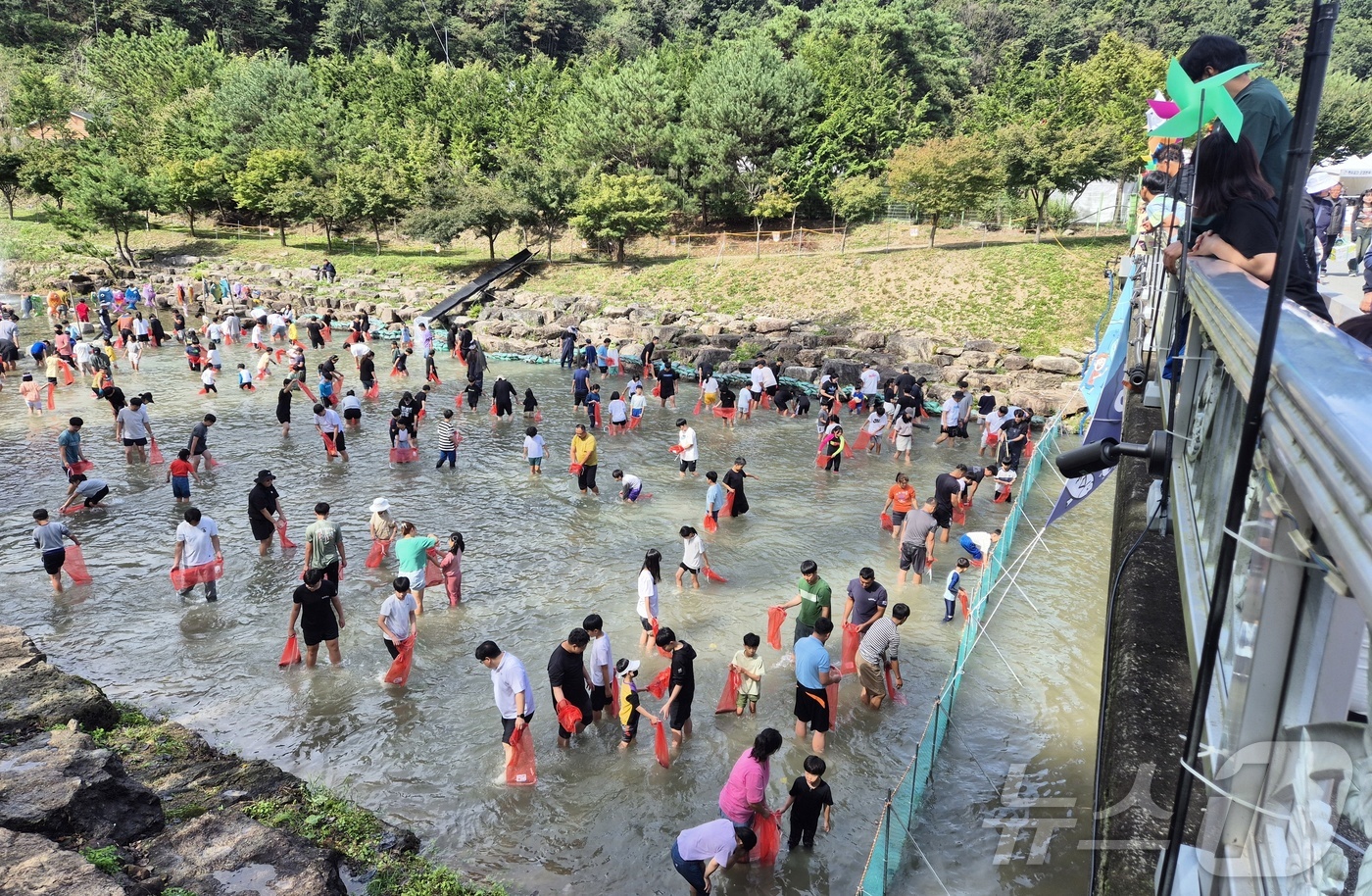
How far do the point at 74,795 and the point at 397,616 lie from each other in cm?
322

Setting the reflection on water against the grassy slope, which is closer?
the reflection on water

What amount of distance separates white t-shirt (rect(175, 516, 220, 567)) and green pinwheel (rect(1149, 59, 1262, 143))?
10.8 meters

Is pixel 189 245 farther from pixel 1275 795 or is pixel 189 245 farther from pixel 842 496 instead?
pixel 1275 795

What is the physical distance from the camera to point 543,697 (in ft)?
29.6

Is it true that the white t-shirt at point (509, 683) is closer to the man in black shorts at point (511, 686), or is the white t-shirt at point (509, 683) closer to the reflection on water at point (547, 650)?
the man in black shorts at point (511, 686)

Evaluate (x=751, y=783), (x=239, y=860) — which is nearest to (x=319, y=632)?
(x=239, y=860)

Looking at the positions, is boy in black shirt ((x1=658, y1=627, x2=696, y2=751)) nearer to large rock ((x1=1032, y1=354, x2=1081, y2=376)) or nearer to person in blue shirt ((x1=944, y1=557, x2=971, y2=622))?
person in blue shirt ((x1=944, y1=557, x2=971, y2=622))

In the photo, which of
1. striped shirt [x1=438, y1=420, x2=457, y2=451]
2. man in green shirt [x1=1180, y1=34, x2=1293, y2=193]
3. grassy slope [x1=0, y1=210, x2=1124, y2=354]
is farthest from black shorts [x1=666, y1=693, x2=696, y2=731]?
grassy slope [x1=0, y1=210, x2=1124, y2=354]

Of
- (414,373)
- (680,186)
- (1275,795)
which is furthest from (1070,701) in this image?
(680,186)

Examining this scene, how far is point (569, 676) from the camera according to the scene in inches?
309

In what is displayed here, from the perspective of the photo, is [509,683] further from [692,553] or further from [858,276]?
[858,276]

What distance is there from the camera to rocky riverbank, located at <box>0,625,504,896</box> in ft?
17.6

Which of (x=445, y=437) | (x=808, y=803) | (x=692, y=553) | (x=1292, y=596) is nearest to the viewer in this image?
(x=1292, y=596)

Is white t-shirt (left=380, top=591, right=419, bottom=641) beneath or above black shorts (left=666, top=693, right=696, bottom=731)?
above
